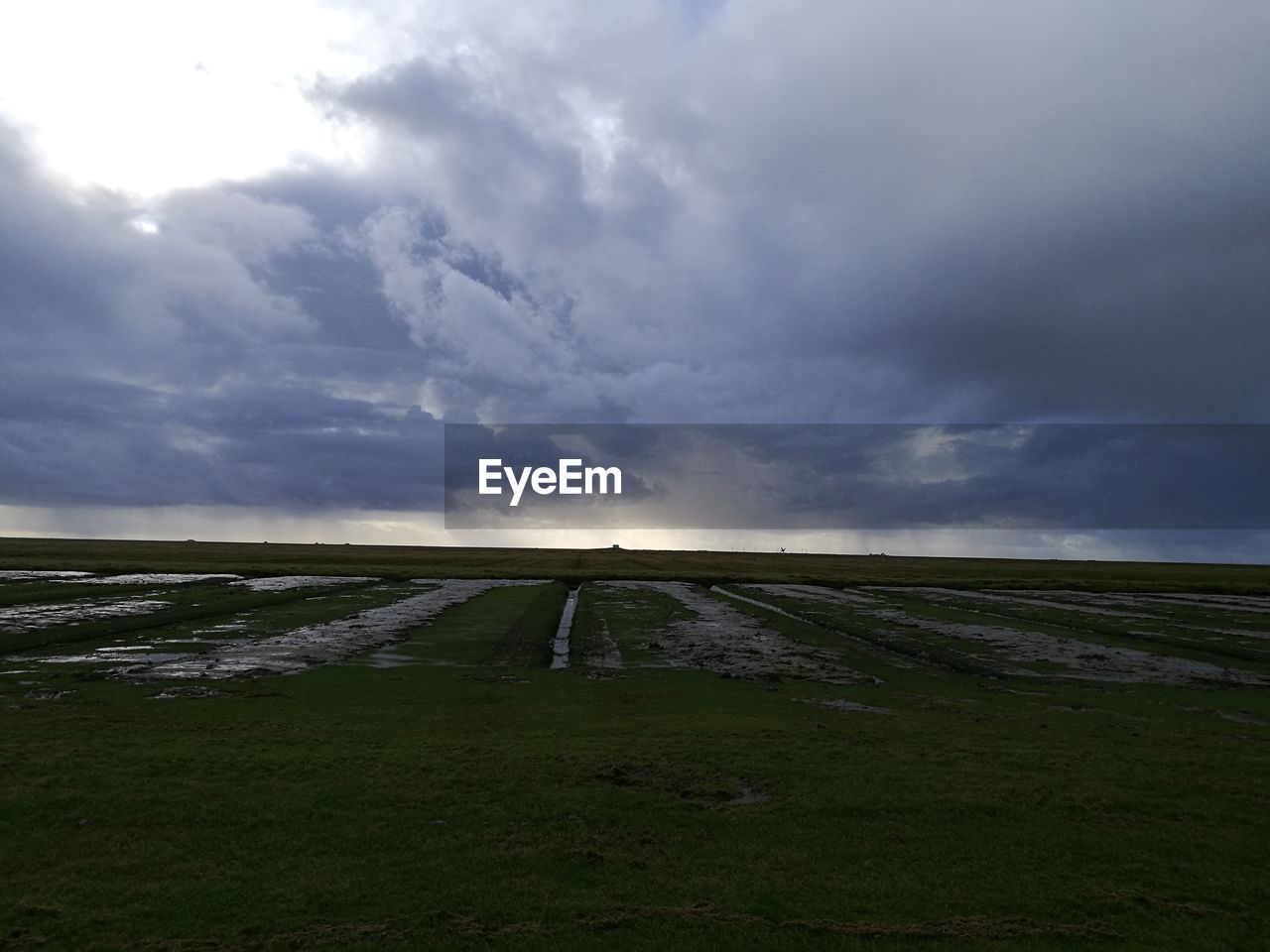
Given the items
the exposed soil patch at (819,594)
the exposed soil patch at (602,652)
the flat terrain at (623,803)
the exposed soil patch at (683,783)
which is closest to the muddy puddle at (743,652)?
the flat terrain at (623,803)

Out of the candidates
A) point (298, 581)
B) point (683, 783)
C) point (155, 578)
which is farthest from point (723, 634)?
point (155, 578)

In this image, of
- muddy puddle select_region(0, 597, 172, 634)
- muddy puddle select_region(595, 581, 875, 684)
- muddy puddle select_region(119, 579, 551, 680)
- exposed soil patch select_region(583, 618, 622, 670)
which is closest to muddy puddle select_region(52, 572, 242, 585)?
muddy puddle select_region(0, 597, 172, 634)

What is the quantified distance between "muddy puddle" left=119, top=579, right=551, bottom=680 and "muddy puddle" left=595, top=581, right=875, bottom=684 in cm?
1362

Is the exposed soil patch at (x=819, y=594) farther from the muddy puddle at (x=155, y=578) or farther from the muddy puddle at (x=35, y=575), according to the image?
the muddy puddle at (x=35, y=575)

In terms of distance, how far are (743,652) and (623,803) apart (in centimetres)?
2369

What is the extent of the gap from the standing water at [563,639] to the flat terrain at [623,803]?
50.5 inches

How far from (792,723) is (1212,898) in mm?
10759

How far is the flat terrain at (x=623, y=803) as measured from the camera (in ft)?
34.6

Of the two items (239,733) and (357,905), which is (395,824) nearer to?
(357,905)

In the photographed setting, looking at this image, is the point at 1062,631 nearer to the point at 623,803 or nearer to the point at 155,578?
the point at 623,803

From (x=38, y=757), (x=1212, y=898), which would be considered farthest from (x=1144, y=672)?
(x=38, y=757)

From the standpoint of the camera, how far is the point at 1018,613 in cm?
6162

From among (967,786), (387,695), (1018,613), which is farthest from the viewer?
(1018,613)

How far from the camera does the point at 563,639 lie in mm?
44156
